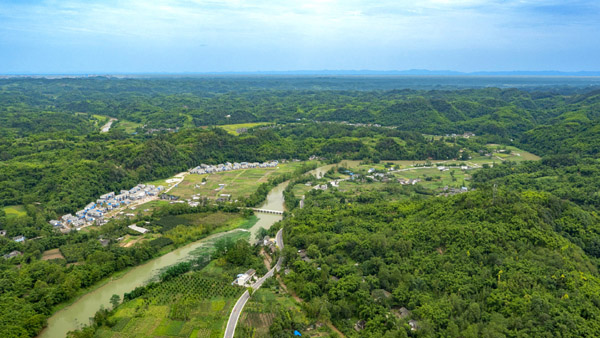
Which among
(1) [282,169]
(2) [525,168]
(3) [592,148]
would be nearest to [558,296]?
(2) [525,168]

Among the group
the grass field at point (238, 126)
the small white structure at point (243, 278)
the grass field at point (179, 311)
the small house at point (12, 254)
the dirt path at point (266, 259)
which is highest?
the grass field at point (238, 126)

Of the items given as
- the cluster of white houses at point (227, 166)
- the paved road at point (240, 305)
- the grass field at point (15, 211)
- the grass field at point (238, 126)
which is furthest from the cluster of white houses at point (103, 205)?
the grass field at point (238, 126)

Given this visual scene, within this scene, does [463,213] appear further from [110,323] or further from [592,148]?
[592,148]

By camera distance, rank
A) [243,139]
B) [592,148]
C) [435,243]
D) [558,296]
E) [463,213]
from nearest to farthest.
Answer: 1. [558,296]
2. [435,243]
3. [463,213]
4. [592,148]
5. [243,139]

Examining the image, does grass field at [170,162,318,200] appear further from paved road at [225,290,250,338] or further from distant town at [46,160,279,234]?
paved road at [225,290,250,338]

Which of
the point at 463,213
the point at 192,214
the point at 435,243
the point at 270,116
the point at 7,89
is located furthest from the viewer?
the point at 7,89

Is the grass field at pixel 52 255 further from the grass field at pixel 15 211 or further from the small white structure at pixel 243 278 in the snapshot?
the small white structure at pixel 243 278

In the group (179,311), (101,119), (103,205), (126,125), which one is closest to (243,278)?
(179,311)
